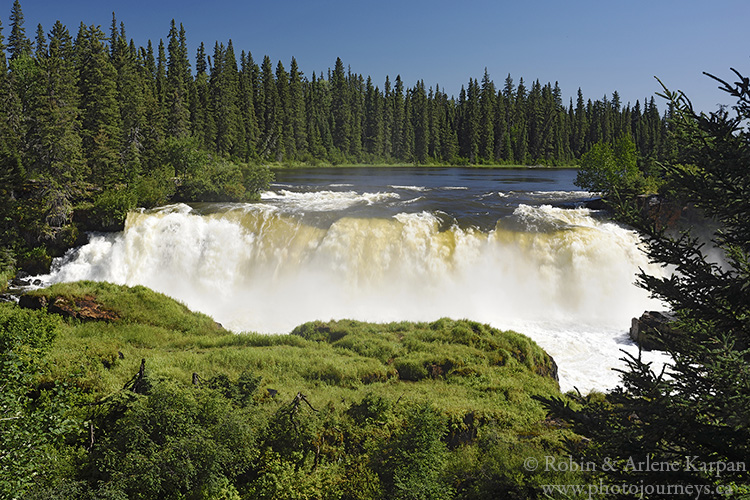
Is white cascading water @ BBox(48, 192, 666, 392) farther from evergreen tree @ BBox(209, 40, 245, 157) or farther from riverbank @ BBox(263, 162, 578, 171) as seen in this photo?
riverbank @ BBox(263, 162, 578, 171)

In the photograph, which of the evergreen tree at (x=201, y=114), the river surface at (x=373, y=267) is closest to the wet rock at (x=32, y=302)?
the river surface at (x=373, y=267)

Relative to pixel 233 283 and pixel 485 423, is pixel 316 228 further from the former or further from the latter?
pixel 485 423

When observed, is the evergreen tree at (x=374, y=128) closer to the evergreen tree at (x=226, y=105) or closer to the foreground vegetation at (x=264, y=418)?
the evergreen tree at (x=226, y=105)

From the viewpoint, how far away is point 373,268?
23047mm

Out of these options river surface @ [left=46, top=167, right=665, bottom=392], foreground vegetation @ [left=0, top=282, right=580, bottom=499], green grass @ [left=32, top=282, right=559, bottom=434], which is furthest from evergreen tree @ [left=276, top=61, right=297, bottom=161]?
foreground vegetation @ [left=0, top=282, right=580, bottom=499]

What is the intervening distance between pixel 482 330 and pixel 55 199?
25269 mm

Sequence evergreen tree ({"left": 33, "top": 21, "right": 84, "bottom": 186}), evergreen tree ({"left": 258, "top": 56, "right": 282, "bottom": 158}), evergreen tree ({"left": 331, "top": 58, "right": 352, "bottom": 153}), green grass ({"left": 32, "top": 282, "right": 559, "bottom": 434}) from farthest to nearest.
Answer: evergreen tree ({"left": 331, "top": 58, "right": 352, "bottom": 153}) < evergreen tree ({"left": 258, "top": 56, "right": 282, "bottom": 158}) < evergreen tree ({"left": 33, "top": 21, "right": 84, "bottom": 186}) < green grass ({"left": 32, "top": 282, "right": 559, "bottom": 434})

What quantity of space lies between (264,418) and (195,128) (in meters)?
66.4

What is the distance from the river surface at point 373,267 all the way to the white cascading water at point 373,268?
0.17 ft

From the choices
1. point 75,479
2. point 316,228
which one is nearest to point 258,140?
point 316,228

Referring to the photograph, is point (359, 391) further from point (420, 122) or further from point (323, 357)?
point (420, 122)

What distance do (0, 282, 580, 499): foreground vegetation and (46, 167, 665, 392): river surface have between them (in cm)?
844

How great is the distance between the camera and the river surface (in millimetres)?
21703

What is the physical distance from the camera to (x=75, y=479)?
6.55m
